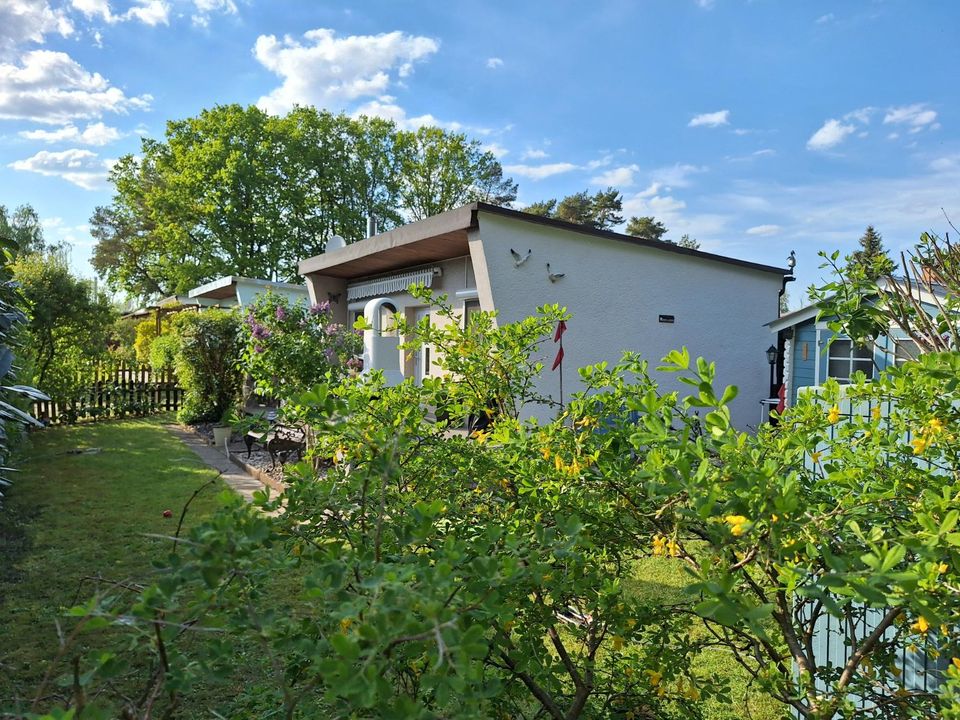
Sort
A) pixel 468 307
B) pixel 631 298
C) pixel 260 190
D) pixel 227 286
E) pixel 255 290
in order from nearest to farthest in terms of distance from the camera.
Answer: pixel 631 298, pixel 468 307, pixel 255 290, pixel 227 286, pixel 260 190

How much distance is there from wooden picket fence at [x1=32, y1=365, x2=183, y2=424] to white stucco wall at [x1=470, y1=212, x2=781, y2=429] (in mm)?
10266

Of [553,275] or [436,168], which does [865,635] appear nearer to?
[553,275]

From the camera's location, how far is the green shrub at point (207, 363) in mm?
12586

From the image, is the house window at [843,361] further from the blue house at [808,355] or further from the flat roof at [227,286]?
the flat roof at [227,286]

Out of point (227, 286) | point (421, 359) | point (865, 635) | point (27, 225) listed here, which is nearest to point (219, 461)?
point (421, 359)

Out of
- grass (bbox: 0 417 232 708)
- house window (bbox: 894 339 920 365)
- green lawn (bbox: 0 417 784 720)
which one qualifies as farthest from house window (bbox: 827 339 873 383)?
grass (bbox: 0 417 232 708)

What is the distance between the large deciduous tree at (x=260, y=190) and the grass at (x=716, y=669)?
27.7 m

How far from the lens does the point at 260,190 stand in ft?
93.5

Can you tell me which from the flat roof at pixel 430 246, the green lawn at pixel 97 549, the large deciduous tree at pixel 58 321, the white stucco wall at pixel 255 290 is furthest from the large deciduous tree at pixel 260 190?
the green lawn at pixel 97 549

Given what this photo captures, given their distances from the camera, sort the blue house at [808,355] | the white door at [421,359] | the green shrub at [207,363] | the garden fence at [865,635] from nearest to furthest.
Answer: the garden fence at [865,635]
the blue house at [808,355]
the white door at [421,359]
the green shrub at [207,363]

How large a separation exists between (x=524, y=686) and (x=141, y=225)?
38079 millimetres

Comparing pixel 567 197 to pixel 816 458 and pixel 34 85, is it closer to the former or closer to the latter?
pixel 34 85

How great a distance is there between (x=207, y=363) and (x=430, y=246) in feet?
20.0

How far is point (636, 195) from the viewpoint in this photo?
41.5 metres
